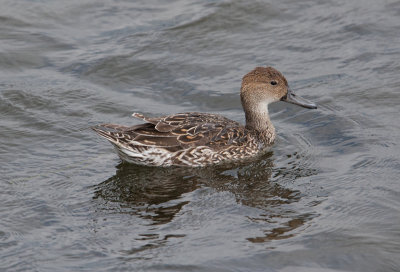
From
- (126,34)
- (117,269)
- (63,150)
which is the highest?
(126,34)

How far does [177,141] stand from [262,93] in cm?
156

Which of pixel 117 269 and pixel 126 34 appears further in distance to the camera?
pixel 126 34

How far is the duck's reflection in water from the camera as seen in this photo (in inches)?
301

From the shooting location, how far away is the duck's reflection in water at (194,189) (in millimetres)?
7656

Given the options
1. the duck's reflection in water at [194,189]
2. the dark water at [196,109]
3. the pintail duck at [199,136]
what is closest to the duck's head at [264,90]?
the pintail duck at [199,136]

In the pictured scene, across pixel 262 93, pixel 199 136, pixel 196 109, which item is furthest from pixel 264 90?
pixel 196 109

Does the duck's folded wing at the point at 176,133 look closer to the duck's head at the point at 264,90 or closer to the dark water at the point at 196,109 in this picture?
the dark water at the point at 196,109

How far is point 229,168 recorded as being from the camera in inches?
364

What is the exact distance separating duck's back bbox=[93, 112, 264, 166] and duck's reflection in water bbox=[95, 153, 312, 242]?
0.50ft

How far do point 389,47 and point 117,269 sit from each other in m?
7.83

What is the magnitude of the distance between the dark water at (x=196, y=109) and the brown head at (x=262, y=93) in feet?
1.70

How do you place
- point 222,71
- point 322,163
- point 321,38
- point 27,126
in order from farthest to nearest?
1. point 321,38
2. point 222,71
3. point 27,126
4. point 322,163

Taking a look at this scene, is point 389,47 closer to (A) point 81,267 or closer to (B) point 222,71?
(B) point 222,71

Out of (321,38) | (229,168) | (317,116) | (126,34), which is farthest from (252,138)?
(126,34)
